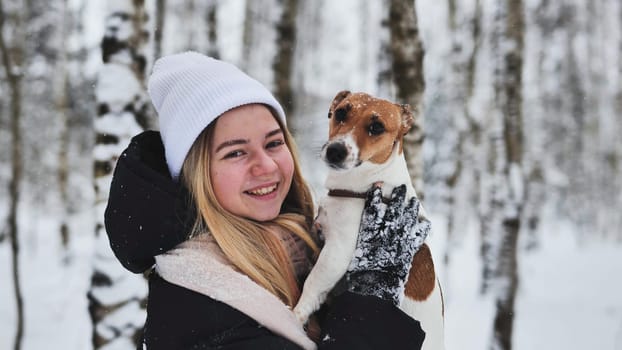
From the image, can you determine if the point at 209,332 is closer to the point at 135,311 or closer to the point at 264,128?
the point at 264,128

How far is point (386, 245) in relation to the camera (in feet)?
6.08

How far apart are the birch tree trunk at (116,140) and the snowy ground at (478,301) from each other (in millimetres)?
5599

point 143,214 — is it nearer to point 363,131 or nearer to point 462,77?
point 363,131

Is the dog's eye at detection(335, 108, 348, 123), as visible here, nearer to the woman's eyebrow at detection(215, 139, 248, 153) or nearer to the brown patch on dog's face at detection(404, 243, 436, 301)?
the woman's eyebrow at detection(215, 139, 248, 153)

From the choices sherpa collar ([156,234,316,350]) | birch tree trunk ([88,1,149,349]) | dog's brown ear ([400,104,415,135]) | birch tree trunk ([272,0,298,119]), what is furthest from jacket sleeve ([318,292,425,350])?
birch tree trunk ([272,0,298,119])

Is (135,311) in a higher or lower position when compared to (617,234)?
higher

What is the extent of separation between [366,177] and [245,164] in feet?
1.65

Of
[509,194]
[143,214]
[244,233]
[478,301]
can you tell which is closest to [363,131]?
[244,233]

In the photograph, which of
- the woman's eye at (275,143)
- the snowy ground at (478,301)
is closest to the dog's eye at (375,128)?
the woman's eye at (275,143)

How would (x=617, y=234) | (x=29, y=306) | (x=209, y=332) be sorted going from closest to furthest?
(x=209, y=332), (x=29, y=306), (x=617, y=234)

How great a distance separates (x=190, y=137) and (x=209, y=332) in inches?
26.7

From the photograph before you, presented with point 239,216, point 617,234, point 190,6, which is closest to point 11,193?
point 239,216

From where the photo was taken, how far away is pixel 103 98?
387cm

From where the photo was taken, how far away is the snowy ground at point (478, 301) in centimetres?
917
